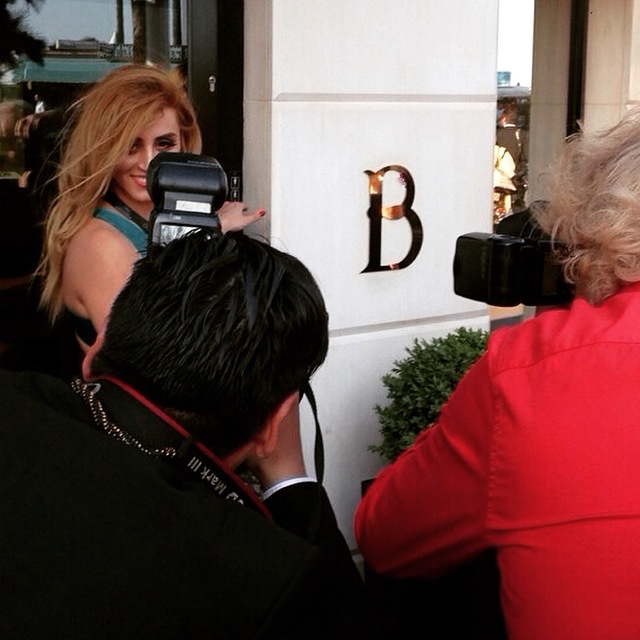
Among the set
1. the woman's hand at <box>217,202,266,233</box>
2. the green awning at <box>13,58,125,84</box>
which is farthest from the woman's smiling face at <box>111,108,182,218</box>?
the green awning at <box>13,58,125,84</box>

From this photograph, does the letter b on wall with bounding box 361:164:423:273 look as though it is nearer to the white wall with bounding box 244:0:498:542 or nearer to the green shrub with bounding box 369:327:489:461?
the white wall with bounding box 244:0:498:542

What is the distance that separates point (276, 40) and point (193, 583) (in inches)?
118

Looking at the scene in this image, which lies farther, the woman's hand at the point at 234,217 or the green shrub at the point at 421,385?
the green shrub at the point at 421,385

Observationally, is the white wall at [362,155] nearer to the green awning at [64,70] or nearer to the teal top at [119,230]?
the green awning at [64,70]

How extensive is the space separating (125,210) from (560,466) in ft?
6.68

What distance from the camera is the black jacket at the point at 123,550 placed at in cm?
114

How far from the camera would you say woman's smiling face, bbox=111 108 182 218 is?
3303 millimetres

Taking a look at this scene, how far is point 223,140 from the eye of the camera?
4.04 m

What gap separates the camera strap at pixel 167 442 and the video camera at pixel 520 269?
883 mm

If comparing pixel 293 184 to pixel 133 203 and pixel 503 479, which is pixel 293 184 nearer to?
pixel 133 203

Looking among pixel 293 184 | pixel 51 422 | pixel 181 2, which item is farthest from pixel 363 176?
pixel 51 422

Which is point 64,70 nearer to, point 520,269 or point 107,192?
point 107,192

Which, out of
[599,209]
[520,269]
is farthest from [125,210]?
[599,209]

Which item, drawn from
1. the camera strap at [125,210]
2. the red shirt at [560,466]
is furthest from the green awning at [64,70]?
the red shirt at [560,466]
